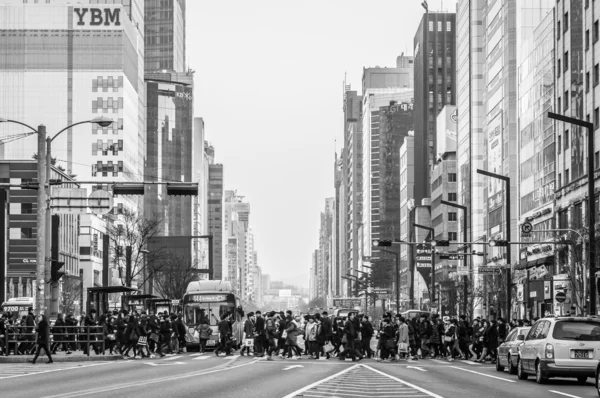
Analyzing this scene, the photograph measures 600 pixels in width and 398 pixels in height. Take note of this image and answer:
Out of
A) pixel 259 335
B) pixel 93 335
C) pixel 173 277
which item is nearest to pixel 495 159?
pixel 173 277

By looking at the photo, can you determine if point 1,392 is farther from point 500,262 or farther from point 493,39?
point 493,39

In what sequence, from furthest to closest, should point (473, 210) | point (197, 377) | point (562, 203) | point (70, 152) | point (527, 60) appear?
point (70, 152)
point (473, 210)
point (527, 60)
point (562, 203)
point (197, 377)

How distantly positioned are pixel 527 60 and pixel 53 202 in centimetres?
5777

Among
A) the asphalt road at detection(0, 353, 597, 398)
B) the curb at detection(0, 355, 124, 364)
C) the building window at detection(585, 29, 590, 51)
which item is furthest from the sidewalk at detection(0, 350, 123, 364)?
the building window at detection(585, 29, 590, 51)

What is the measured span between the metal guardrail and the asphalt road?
8.94 metres

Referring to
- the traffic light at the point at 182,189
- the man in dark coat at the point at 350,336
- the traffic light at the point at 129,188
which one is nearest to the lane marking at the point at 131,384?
the traffic light at the point at 182,189

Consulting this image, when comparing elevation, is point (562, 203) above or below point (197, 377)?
above

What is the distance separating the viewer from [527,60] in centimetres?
9675

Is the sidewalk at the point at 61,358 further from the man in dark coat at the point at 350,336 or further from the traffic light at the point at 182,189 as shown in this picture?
the man in dark coat at the point at 350,336

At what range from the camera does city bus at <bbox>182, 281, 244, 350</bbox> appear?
58.0m

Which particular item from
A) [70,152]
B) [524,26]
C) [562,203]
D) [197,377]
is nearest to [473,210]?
[524,26]

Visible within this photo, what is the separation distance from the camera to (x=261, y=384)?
87.7ft

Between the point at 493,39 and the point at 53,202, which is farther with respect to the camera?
the point at 493,39

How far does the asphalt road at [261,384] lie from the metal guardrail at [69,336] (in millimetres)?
8939
